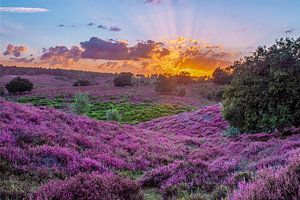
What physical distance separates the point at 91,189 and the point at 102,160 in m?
5.48

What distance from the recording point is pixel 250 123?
23.8m

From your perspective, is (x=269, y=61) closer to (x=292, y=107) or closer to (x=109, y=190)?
(x=292, y=107)

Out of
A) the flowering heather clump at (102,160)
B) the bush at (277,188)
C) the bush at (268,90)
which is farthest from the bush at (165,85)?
the bush at (277,188)

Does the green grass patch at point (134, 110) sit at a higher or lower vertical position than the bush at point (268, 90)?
lower

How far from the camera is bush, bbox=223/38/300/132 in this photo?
21.2 metres

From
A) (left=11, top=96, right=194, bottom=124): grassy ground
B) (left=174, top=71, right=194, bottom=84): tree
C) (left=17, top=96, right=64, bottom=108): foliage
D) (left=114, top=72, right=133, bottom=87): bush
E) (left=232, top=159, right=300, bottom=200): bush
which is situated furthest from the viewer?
(left=174, top=71, right=194, bottom=84): tree

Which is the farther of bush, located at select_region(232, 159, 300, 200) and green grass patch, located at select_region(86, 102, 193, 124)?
green grass patch, located at select_region(86, 102, 193, 124)

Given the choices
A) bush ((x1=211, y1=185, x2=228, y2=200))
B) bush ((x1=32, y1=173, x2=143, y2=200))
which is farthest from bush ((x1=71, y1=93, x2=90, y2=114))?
bush ((x1=211, y1=185, x2=228, y2=200))

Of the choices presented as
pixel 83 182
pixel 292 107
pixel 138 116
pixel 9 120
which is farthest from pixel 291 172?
pixel 138 116

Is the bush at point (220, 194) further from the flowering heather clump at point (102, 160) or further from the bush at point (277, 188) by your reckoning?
the bush at point (277, 188)

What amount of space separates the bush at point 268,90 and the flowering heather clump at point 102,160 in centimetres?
120

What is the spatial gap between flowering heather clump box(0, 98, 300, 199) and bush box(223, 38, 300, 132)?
1203mm

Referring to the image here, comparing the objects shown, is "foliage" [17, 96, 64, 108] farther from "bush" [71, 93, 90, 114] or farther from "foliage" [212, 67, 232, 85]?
"foliage" [212, 67, 232, 85]

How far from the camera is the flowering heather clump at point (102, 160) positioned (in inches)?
349
